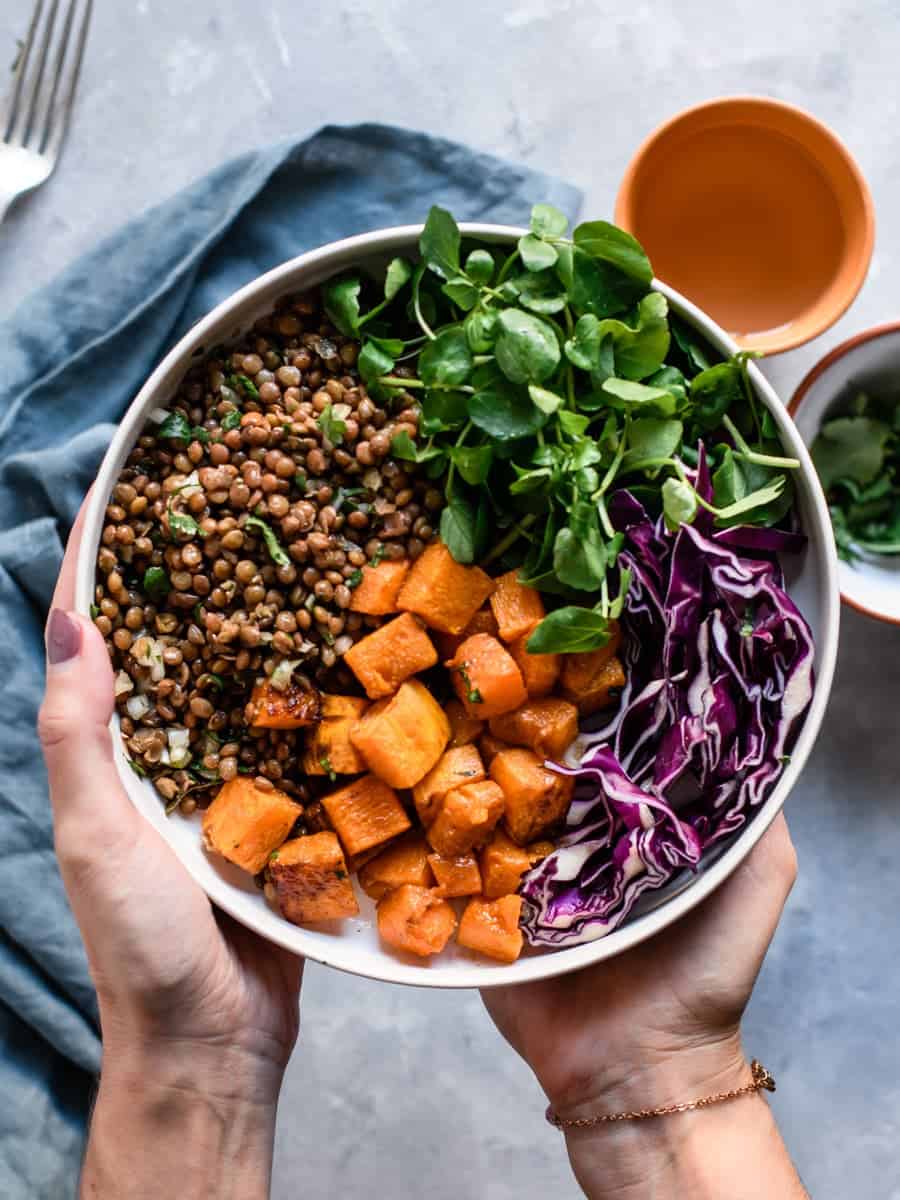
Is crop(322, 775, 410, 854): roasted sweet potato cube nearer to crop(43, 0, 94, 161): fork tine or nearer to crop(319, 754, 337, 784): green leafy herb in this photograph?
crop(319, 754, 337, 784): green leafy herb

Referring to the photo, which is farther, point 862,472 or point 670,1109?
point 862,472

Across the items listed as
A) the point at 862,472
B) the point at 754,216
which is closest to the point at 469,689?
the point at 862,472

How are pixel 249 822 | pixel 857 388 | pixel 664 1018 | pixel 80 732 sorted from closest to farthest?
1. pixel 80 732
2. pixel 249 822
3. pixel 664 1018
4. pixel 857 388

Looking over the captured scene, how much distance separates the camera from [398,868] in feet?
6.27

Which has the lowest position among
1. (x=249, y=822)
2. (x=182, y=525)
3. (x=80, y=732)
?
(x=249, y=822)

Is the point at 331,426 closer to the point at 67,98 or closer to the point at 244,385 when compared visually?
the point at 244,385

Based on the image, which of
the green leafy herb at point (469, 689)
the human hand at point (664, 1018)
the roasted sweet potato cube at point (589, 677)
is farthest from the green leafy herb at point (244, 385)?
the human hand at point (664, 1018)

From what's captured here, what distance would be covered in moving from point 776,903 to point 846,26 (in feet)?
6.11

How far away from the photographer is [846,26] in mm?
2508

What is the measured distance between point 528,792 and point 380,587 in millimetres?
403

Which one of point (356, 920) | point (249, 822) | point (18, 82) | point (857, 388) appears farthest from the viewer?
point (18, 82)

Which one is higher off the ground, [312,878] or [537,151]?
[537,151]

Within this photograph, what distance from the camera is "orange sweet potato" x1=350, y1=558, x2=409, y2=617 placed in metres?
1.86

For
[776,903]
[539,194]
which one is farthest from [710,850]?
[539,194]
